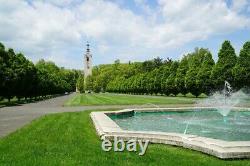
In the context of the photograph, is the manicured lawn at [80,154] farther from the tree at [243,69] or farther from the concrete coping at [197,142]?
the tree at [243,69]

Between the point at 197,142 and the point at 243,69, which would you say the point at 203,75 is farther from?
the point at 197,142

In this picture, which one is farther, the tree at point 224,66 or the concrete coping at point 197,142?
the tree at point 224,66

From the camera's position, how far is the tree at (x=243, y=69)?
4437 cm

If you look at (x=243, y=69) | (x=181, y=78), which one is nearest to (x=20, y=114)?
(x=243, y=69)

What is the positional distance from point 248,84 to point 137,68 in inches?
4272

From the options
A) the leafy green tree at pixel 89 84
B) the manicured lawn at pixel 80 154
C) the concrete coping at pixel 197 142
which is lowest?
the manicured lawn at pixel 80 154

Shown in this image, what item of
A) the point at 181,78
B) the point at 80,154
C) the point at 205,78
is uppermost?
the point at 181,78

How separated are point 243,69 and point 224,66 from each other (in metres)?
4.08

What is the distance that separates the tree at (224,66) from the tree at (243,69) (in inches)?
73.7

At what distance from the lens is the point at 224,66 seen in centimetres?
4819

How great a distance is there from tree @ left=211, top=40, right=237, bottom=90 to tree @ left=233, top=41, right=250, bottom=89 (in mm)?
1873

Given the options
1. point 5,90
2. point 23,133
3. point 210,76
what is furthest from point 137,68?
point 23,133

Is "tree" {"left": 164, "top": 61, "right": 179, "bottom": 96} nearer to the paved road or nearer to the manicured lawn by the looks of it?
the paved road

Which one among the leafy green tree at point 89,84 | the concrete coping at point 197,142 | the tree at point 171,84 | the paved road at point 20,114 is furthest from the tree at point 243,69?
the leafy green tree at point 89,84
